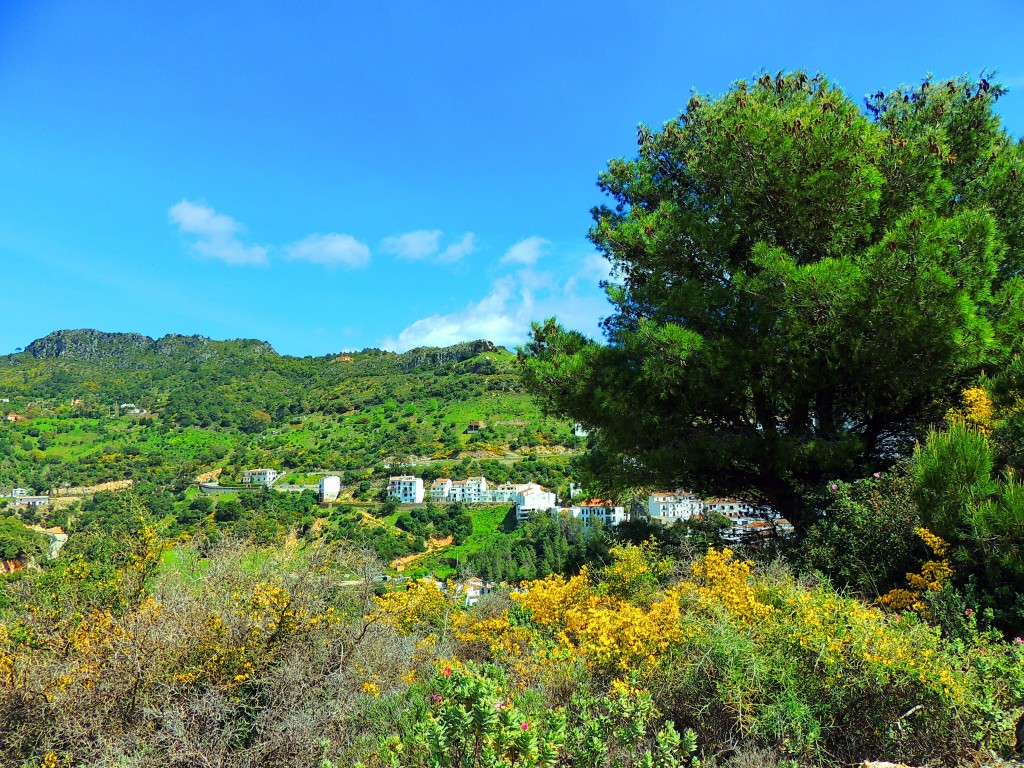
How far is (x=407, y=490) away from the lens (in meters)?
61.3

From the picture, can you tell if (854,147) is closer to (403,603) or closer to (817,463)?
(817,463)

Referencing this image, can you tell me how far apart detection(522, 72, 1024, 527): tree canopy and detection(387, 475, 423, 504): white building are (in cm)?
5527

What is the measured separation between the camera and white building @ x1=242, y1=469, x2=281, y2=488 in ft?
221

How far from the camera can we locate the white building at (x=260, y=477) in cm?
6731

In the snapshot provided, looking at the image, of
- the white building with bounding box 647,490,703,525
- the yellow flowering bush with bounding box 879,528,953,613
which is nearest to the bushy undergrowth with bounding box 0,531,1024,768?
the yellow flowering bush with bounding box 879,528,953,613

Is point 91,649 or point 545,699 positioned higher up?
point 91,649

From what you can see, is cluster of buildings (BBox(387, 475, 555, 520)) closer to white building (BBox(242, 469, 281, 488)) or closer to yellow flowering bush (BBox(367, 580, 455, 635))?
white building (BBox(242, 469, 281, 488))

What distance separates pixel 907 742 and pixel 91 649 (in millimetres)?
4157

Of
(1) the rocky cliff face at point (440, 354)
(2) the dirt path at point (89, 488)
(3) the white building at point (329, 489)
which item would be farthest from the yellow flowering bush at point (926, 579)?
(1) the rocky cliff face at point (440, 354)

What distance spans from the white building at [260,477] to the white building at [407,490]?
54.2 ft

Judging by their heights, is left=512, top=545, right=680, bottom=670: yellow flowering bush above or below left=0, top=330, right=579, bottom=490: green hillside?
below

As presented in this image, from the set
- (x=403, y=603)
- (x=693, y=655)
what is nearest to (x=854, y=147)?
(x=693, y=655)

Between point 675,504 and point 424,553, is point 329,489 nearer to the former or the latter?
point 424,553

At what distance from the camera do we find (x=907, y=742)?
8.35ft
